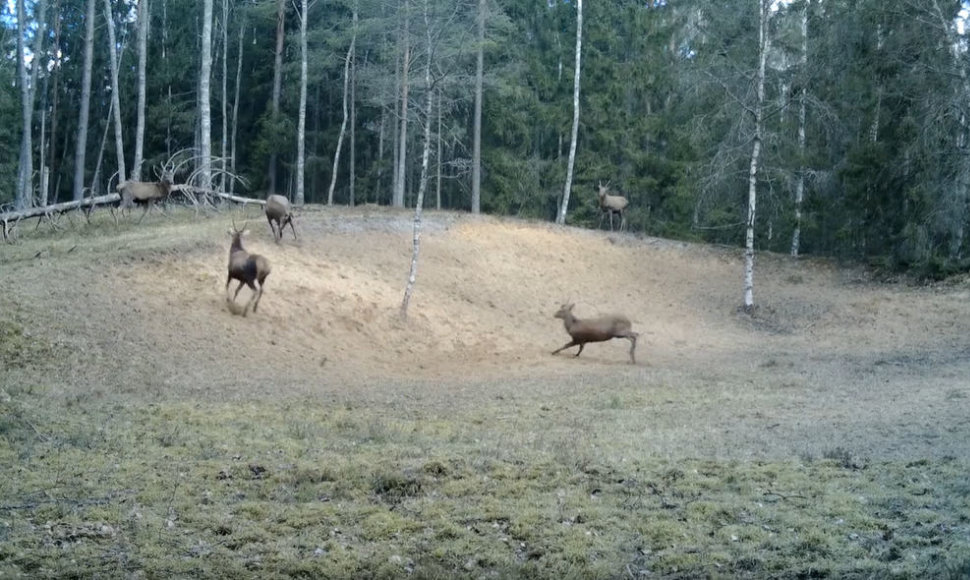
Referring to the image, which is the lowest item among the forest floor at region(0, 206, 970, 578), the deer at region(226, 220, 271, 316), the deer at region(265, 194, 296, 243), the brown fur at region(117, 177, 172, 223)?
the forest floor at region(0, 206, 970, 578)

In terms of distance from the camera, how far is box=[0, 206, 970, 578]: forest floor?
698cm

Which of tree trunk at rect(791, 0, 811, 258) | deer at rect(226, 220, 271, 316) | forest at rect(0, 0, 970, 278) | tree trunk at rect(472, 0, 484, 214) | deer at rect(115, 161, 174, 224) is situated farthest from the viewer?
tree trunk at rect(472, 0, 484, 214)

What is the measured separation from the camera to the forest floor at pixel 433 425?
22.9ft

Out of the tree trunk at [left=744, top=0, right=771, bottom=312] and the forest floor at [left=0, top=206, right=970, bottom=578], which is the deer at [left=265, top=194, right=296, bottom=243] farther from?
the tree trunk at [left=744, top=0, right=771, bottom=312]

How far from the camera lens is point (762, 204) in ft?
113

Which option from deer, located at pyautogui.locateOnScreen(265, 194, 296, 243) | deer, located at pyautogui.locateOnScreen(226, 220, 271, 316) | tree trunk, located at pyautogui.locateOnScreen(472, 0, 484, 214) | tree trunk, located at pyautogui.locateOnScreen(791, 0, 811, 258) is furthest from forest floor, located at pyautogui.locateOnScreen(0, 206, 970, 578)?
tree trunk, located at pyautogui.locateOnScreen(472, 0, 484, 214)

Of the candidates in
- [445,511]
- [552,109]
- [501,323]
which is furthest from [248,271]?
[552,109]

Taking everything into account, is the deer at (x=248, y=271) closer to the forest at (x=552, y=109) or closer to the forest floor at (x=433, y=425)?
the forest floor at (x=433, y=425)

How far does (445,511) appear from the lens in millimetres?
7863

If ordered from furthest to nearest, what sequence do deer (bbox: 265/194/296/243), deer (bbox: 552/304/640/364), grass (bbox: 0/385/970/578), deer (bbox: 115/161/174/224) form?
deer (bbox: 115/161/174/224), deer (bbox: 265/194/296/243), deer (bbox: 552/304/640/364), grass (bbox: 0/385/970/578)

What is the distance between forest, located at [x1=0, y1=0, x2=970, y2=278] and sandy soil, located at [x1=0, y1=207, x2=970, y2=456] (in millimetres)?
2835

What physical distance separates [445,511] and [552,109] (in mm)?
37015

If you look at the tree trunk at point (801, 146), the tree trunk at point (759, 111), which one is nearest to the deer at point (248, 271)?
the tree trunk at point (759, 111)

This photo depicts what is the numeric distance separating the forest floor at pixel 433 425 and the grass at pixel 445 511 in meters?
0.03
